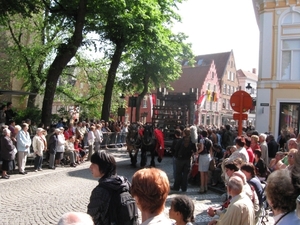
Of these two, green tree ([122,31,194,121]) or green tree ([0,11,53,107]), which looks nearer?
green tree ([0,11,53,107])

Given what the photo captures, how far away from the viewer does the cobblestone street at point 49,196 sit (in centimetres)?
723

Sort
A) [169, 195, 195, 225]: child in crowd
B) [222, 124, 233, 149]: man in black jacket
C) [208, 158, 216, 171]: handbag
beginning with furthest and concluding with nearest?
[222, 124, 233, 149]: man in black jacket < [208, 158, 216, 171]: handbag < [169, 195, 195, 225]: child in crowd

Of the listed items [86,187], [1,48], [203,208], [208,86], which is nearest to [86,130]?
[86,187]

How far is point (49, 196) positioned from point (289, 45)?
14427 millimetres

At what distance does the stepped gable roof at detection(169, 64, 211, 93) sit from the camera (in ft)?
194

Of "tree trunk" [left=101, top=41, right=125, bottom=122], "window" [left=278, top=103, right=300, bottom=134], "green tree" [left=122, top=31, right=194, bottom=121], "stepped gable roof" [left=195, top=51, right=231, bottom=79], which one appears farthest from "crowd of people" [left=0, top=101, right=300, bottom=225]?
"stepped gable roof" [left=195, top=51, right=231, bottom=79]

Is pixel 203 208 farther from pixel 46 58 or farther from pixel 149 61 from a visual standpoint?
pixel 149 61

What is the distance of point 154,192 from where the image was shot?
9.15 ft

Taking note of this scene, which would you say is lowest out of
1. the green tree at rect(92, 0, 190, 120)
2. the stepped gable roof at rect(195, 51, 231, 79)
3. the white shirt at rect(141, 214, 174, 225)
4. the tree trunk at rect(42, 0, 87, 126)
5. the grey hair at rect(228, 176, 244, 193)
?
the white shirt at rect(141, 214, 174, 225)

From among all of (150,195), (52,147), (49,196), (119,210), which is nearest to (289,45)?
(52,147)

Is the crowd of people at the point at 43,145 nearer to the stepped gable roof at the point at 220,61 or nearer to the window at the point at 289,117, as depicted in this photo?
the window at the point at 289,117

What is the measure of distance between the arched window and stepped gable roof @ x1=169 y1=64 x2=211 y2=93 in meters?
40.5

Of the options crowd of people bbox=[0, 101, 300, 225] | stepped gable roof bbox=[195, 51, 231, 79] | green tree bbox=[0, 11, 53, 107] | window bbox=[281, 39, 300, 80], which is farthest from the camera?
Result: stepped gable roof bbox=[195, 51, 231, 79]

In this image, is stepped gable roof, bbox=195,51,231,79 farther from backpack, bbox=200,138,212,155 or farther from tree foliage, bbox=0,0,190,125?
backpack, bbox=200,138,212,155
